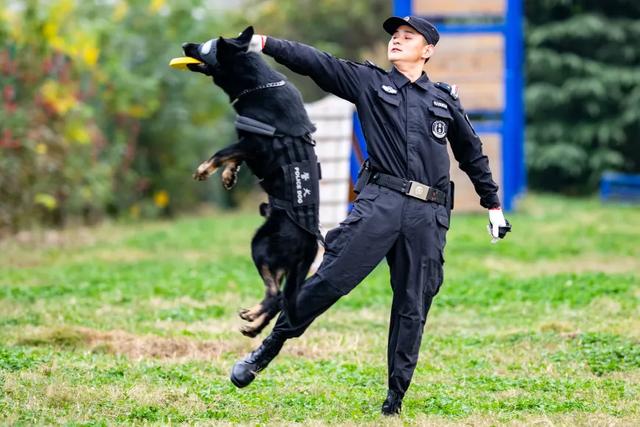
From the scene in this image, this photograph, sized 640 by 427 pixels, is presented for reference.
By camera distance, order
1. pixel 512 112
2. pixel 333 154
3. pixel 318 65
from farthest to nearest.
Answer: pixel 512 112 < pixel 333 154 < pixel 318 65

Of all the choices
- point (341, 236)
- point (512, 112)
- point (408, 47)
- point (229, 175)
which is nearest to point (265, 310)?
point (341, 236)

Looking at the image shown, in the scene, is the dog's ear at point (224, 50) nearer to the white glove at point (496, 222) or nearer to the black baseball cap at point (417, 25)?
the black baseball cap at point (417, 25)

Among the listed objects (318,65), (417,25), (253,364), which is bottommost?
(253,364)

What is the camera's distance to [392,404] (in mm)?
5879

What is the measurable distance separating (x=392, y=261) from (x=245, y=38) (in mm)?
1412

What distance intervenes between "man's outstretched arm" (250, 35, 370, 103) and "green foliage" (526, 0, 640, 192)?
17.7m

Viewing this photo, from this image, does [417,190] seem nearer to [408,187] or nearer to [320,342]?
[408,187]

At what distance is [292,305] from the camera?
579 cm

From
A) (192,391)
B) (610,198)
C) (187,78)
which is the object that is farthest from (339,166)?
(610,198)

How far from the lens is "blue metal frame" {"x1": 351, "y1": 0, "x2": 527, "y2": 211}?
53.8 feet

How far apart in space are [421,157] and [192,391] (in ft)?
6.38

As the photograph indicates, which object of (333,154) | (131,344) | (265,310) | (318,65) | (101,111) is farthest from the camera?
(101,111)

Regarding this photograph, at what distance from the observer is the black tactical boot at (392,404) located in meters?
5.88

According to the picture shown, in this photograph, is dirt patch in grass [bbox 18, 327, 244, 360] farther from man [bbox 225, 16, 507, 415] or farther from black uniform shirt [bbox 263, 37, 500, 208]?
black uniform shirt [bbox 263, 37, 500, 208]
